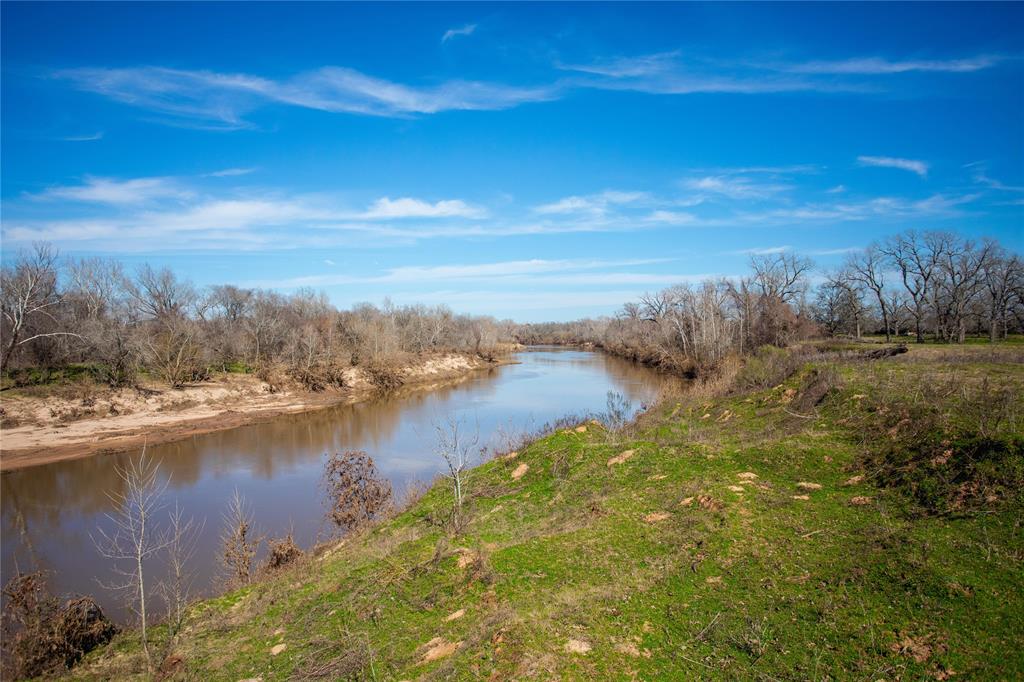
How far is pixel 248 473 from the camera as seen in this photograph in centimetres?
2245

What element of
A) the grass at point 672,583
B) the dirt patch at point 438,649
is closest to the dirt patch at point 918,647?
the grass at point 672,583

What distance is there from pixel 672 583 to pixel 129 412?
36.8 metres

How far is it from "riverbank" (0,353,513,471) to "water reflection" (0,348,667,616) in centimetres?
174

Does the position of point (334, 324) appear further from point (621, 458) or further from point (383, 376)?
point (621, 458)

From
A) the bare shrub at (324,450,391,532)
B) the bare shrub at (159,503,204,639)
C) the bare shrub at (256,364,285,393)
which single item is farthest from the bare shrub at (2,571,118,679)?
the bare shrub at (256,364,285,393)

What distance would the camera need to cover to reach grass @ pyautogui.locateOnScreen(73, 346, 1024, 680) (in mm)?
5578

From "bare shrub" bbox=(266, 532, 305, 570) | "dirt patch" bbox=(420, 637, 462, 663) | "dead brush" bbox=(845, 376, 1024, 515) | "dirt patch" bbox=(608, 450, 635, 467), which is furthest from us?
"dirt patch" bbox=(608, 450, 635, 467)

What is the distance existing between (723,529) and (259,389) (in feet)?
137

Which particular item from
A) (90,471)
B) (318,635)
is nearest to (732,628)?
(318,635)

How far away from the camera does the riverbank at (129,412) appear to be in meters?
25.4

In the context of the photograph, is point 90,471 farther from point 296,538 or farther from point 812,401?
point 812,401

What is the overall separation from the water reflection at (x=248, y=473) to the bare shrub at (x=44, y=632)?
2.72m

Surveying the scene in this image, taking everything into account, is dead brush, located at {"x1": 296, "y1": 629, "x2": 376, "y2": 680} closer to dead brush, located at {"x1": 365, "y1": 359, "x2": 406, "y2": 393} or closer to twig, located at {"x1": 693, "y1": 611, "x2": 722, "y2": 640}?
twig, located at {"x1": 693, "y1": 611, "x2": 722, "y2": 640}

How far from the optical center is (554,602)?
281 inches
